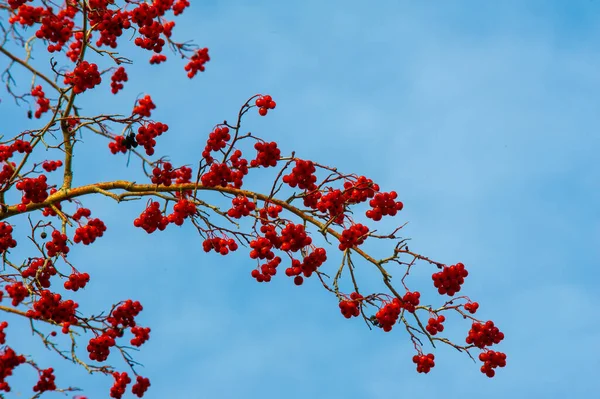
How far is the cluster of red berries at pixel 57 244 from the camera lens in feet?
29.5

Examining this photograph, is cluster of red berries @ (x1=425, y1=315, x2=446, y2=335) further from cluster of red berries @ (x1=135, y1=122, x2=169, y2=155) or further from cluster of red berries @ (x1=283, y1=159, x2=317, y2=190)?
cluster of red berries @ (x1=135, y1=122, x2=169, y2=155)

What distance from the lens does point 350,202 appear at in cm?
866

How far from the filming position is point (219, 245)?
342 inches

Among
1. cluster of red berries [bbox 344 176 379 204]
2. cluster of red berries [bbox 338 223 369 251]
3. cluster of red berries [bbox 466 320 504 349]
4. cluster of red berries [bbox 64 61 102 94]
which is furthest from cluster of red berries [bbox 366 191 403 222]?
cluster of red berries [bbox 64 61 102 94]

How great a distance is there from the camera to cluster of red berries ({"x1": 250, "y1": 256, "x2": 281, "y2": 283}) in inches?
329

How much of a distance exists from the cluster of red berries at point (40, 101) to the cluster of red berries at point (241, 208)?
4412 millimetres

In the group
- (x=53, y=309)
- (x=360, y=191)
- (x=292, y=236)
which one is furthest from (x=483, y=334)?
(x=53, y=309)

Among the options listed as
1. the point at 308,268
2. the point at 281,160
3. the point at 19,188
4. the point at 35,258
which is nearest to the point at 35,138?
the point at 19,188

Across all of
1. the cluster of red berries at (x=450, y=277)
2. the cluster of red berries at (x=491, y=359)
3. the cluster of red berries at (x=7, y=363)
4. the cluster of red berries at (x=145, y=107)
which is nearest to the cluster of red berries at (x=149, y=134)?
the cluster of red berries at (x=145, y=107)

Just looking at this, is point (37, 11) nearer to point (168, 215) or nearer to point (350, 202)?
point (168, 215)

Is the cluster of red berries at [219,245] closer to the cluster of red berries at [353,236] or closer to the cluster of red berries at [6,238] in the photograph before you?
the cluster of red berries at [353,236]

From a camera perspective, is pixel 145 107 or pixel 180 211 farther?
pixel 145 107

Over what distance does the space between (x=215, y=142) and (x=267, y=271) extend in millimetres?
1628

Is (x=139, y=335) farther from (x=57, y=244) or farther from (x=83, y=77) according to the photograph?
(x=83, y=77)
